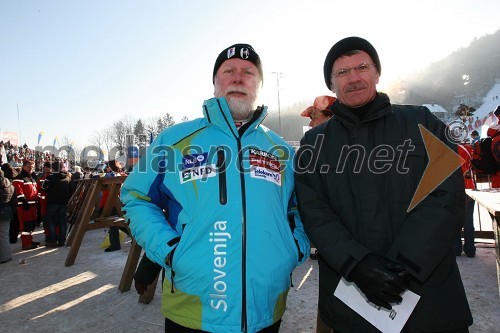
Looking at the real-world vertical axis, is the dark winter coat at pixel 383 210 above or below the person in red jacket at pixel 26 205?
above

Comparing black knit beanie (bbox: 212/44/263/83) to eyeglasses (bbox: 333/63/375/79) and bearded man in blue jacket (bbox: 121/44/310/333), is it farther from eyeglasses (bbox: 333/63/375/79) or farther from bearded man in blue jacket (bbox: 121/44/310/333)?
eyeglasses (bbox: 333/63/375/79)

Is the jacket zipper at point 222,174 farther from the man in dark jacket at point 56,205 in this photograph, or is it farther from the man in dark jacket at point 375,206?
the man in dark jacket at point 56,205

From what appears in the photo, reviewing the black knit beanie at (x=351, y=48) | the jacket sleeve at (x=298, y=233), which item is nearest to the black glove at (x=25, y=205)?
the jacket sleeve at (x=298, y=233)

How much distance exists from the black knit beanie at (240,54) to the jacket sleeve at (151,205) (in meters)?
0.84

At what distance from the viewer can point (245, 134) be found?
1996 mm

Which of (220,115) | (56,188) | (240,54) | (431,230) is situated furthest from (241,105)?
(56,188)

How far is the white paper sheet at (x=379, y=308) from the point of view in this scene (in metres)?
1.54

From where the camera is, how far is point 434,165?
1.65 metres

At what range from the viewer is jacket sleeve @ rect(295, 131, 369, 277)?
157 centimetres

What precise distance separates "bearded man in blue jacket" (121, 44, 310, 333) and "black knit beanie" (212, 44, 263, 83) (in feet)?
1.20

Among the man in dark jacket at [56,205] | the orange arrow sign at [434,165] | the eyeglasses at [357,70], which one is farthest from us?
the man in dark jacket at [56,205]

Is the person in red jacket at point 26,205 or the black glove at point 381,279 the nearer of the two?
the black glove at point 381,279

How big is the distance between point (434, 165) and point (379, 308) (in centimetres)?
80

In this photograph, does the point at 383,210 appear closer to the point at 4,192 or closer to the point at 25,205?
the point at 4,192
